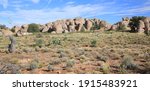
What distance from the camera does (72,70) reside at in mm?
15125

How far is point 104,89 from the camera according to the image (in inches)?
413

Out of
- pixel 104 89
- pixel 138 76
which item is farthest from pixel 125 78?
pixel 104 89

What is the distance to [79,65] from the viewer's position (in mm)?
16609

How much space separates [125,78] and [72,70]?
4.00 metres

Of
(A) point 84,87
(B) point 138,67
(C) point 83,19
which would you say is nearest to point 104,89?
(A) point 84,87

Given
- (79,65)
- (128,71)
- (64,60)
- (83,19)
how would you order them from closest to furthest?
(128,71)
(79,65)
(64,60)
(83,19)

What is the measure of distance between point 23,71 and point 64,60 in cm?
350

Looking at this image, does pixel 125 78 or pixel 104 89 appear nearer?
pixel 104 89

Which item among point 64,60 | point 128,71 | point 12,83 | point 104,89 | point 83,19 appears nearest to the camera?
point 104,89

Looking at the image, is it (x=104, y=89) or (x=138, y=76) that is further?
(x=138, y=76)

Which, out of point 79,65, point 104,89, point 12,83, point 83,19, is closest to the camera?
point 104,89

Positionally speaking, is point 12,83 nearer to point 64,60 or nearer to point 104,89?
point 104,89

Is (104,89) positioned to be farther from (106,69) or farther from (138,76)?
(106,69)

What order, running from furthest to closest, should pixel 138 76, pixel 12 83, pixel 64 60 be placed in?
pixel 64 60
pixel 138 76
pixel 12 83
